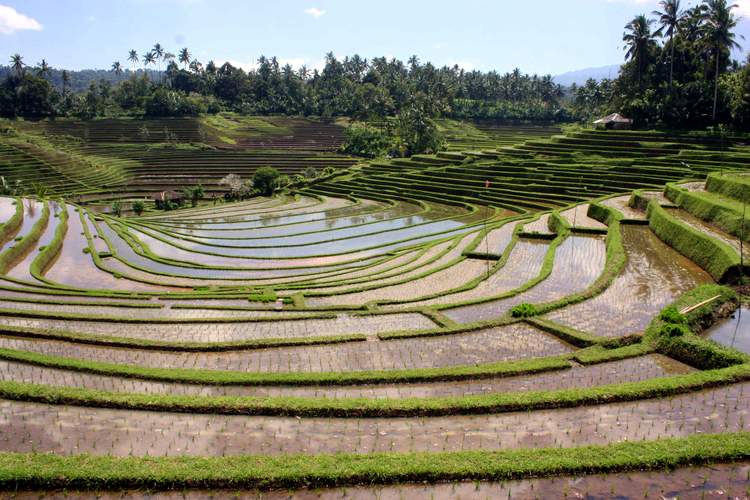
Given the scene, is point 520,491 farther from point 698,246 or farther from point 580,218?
point 580,218

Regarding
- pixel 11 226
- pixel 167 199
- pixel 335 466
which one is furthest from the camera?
pixel 167 199

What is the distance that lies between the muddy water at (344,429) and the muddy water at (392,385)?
1.32m

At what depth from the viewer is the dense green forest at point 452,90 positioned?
5259 centimetres

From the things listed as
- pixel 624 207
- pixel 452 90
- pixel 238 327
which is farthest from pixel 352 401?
pixel 452 90

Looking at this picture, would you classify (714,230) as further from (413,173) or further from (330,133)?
(330,133)

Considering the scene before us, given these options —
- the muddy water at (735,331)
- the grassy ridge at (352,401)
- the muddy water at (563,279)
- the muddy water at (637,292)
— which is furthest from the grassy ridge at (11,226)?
the muddy water at (735,331)

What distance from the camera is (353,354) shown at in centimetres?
1447

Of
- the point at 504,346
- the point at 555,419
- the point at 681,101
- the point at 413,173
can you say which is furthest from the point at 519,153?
the point at 555,419

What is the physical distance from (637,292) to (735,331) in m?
3.65

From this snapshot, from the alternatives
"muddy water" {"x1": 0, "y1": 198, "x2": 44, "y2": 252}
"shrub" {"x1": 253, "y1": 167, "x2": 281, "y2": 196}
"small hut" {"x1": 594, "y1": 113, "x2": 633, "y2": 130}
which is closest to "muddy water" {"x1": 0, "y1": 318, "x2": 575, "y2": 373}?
"muddy water" {"x1": 0, "y1": 198, "x2": 44, "y2": 252}

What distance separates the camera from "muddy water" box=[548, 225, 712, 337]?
53.5ft

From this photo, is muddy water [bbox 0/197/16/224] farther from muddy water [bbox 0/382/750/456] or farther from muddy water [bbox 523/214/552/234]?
muddy water [bbox 523/214/552/234]

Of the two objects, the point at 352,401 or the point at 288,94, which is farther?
the point at 288,94

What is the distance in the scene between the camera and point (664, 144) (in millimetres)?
48156
